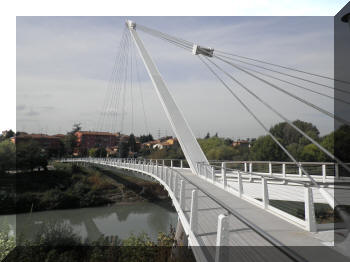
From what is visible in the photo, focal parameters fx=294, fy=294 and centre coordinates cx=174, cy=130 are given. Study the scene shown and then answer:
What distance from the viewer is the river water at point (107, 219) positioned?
23.5 meters

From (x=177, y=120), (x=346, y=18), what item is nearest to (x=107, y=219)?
(x=177, y=120)

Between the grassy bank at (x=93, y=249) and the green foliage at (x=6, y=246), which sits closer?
the grassy bank at (x=93, y=249)

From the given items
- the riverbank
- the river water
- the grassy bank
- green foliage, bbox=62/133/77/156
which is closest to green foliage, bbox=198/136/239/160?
the riverbank

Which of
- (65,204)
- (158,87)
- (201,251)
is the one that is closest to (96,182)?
(65,204)

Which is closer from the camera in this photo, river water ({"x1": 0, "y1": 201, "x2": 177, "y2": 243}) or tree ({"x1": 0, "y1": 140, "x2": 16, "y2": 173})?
river water ({"x1": 0, "y1": 201, "x2": 177, "y2": 243})

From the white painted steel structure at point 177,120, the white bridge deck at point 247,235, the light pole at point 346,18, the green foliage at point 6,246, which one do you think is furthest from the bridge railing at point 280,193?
the green foliage at point 6,246

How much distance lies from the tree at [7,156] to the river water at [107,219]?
17.1 meters

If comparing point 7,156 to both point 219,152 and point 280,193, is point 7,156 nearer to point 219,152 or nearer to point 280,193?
point 219,152

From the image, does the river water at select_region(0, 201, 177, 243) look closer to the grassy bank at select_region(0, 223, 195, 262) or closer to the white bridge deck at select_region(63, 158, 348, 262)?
the grassy bank at select_region(0, 223, 195, 262)

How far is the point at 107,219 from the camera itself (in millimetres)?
30281

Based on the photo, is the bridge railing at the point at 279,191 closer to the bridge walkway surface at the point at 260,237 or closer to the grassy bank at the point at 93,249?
the bridge walkway surface at the point at 260,237

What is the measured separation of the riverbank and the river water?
5.79 ft

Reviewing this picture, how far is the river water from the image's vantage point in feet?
77.3

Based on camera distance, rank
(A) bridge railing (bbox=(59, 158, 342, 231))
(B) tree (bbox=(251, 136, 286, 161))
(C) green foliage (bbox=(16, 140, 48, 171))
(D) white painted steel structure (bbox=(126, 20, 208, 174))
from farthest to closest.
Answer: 1. (C) green foliage (bbox=(16, 140, 48, 171))
2. (B) tree (bbox=(251, 136, 286, 161))
3. (D) white painted steel structure (bbox=(126, 20, 208, 174))
4. (A) bridge railing (bbox=(59, 158, 342, 231))
